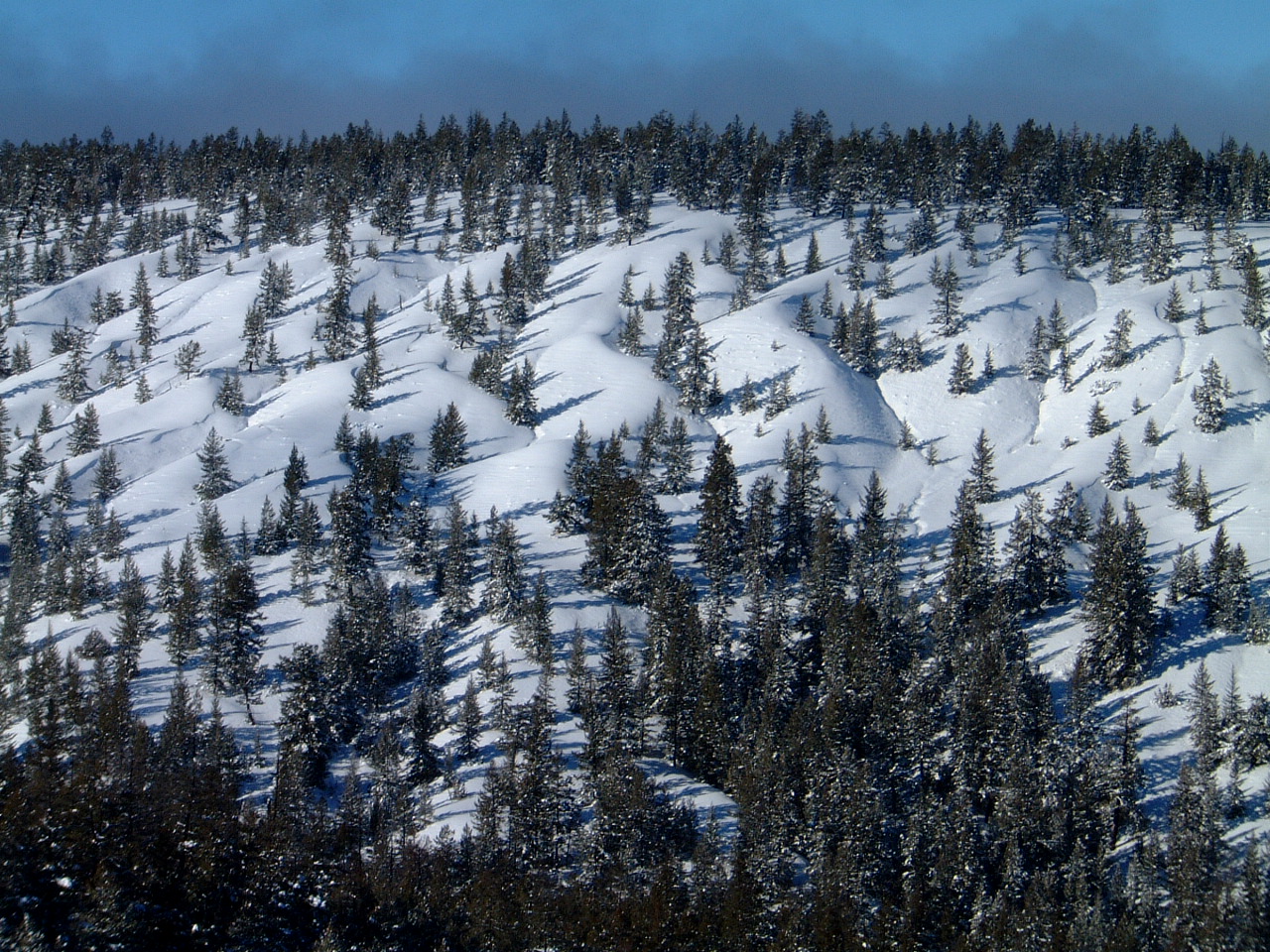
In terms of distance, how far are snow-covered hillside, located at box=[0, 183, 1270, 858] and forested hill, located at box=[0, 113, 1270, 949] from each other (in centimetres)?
60

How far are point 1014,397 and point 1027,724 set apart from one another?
2358 inches

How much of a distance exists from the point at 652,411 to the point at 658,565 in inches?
1468

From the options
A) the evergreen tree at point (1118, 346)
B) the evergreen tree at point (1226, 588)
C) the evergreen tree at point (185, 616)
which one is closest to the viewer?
the evergreen tree at point (1226, 588)

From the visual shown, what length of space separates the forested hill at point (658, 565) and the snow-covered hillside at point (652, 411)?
60cm

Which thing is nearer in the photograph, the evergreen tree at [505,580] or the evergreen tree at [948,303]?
the evergreen tree at [505,580]

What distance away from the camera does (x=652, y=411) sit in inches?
4609

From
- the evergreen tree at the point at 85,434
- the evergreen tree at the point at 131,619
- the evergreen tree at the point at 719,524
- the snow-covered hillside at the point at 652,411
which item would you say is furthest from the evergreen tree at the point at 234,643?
the evergreen tree at the point at 85,434

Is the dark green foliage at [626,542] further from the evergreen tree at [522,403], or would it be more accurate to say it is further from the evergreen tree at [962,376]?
the evergreen tree at [962,376]

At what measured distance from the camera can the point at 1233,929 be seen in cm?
4481

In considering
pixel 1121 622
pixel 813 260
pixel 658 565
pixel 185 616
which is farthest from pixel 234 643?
pixel 813 260

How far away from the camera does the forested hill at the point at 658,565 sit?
48.3 m

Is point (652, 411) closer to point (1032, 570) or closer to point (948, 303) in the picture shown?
point (948, 303)

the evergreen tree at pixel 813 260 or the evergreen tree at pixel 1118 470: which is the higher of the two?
the evergreen tree at pixel 813 260

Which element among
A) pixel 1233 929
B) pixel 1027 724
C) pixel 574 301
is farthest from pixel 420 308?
pixel 1233 929
